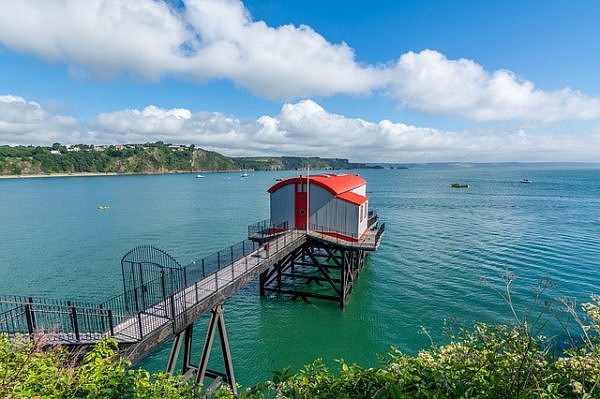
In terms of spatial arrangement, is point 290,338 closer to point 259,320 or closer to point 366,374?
point 259,320

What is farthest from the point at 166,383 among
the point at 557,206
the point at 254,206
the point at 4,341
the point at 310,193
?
the point at 557,206

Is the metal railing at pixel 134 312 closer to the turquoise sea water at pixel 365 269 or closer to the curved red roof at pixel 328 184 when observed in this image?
the turquoise sea water at pixel 365 269

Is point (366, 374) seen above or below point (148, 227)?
above

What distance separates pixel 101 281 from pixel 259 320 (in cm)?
1719

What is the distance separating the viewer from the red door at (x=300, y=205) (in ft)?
83.8

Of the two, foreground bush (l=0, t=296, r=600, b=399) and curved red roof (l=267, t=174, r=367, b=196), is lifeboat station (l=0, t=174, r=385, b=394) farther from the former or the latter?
foreground bush (l=0, t=296, r=600, b=399)

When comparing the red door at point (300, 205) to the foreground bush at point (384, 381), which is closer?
the foreground bush at point (384, 381)

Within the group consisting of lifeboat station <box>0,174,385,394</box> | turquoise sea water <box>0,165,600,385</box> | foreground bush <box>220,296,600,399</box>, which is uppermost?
foreground bush <box>220,296,600,399</box>

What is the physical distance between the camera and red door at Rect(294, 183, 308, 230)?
83.8 feet

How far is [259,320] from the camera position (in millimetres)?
22391

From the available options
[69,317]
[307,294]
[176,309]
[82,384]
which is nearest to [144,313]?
[176,309]

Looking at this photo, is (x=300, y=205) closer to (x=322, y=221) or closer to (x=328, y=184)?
(x=322, y=221)

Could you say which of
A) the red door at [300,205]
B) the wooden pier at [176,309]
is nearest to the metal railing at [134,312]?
the wooden pier at [176,309]

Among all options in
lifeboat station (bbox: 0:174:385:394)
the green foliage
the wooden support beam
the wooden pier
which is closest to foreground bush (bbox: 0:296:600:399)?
the green foliage
